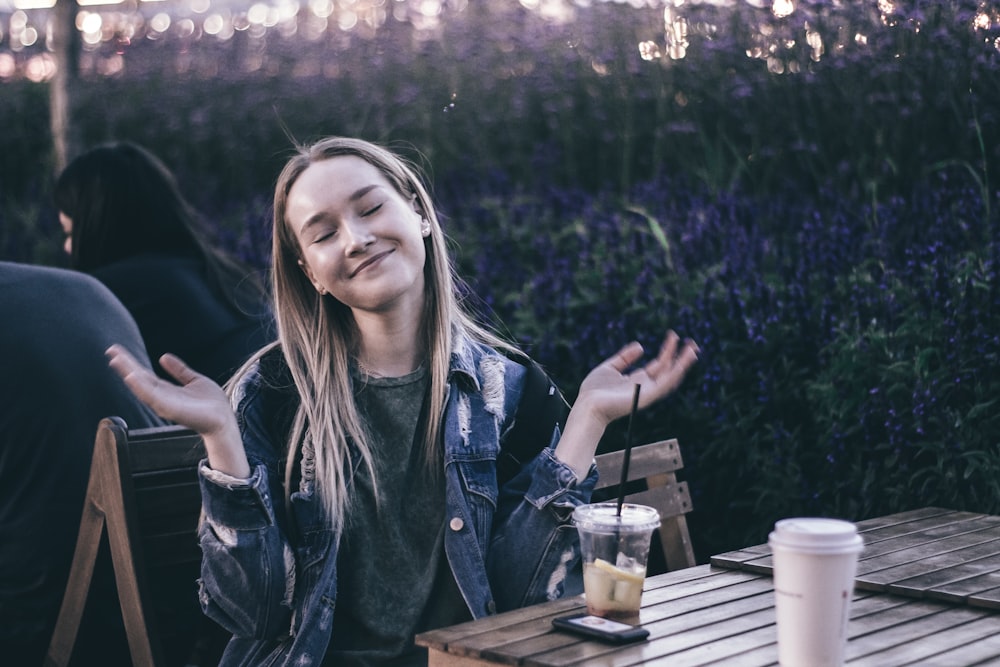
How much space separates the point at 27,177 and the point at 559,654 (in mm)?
6742

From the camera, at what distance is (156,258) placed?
3822 millimetres

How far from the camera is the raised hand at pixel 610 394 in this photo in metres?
1.92

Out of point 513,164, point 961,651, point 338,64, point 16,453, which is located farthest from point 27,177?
point 961,651

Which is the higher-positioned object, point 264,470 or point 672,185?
point 672,185

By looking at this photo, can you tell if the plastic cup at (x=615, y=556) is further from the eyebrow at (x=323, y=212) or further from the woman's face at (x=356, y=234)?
the eyebrow at (x=323, y=212)

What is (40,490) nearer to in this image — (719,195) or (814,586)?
(814,586)

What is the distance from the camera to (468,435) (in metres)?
2.21

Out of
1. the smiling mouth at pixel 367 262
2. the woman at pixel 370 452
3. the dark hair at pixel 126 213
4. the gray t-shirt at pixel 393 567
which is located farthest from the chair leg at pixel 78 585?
the dark hair at pixel 126 213

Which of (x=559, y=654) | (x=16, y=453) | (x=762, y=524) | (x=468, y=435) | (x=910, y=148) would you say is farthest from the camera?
(x=910, y=148)

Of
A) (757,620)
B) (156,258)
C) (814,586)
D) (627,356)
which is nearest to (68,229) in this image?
(156,258)

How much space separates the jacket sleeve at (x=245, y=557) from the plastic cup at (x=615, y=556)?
1.95 ft

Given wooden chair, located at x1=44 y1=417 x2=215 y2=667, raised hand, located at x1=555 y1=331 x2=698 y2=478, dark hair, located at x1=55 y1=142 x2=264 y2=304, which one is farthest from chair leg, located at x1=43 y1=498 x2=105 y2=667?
dark hair, located at x1=55 y1=142 x2=264 y2=304

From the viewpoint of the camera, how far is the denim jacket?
2.00 m

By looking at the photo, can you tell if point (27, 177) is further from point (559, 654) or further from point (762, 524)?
point (559, 654)
